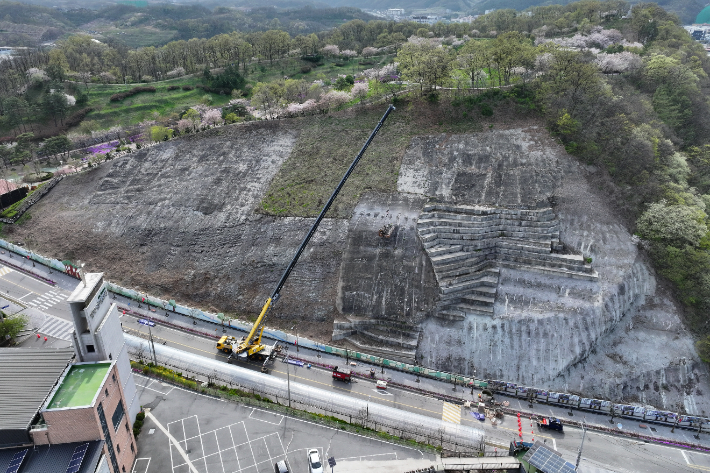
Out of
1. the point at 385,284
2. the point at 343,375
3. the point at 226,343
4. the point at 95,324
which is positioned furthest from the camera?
the point at 385,284

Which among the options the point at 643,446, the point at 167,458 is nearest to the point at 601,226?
the point at 643,446

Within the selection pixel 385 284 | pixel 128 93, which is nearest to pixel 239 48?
pixel 128 93

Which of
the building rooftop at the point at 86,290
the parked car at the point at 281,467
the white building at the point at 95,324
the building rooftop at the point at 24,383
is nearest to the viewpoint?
the building rooftop at the point at 24,383

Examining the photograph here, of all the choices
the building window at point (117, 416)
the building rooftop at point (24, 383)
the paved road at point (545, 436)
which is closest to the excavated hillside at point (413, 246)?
the paved road at point (545, 436)

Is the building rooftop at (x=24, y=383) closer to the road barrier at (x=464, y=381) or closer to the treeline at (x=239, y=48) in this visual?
the road barrier at (x=464, y=381)

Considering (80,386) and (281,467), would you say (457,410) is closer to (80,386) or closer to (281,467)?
(281,467)

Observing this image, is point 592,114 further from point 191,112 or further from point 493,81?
point 191,112
